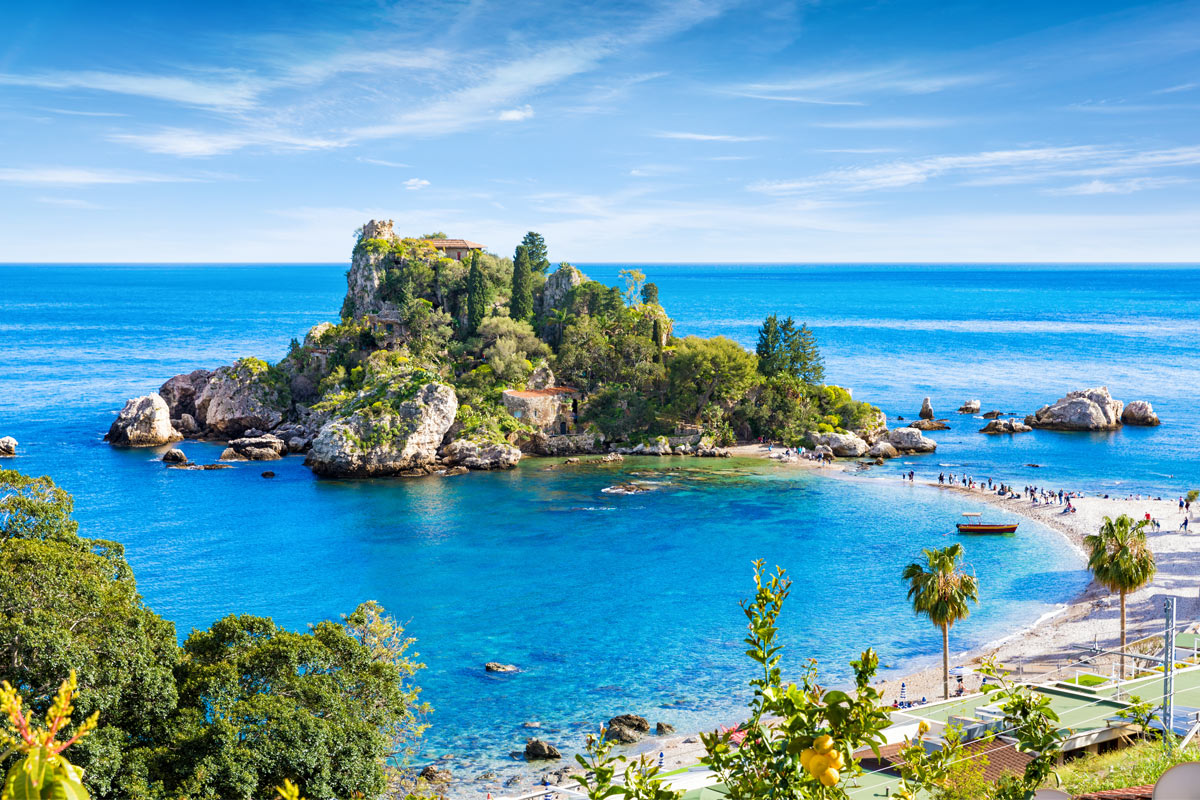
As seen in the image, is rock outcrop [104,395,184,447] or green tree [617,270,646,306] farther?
green tree [617,270,646,306]

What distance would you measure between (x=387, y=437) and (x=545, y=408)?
1598 cm

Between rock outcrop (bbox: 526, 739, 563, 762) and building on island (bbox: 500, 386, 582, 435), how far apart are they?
54.8 metres

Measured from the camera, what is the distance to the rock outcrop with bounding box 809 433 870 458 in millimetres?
86688

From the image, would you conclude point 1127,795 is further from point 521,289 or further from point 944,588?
point 521,289

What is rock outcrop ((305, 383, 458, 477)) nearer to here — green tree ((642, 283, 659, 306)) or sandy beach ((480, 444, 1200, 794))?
green tree ((642, 283, 659, 306))

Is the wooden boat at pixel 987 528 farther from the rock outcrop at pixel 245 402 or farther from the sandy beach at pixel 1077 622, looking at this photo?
the rock outcrop at pixel 245 402

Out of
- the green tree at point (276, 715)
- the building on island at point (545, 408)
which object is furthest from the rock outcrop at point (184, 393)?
the green tree at point (276, 715)

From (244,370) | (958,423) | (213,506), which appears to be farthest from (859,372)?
(213,506)

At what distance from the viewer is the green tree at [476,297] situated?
95562 mm

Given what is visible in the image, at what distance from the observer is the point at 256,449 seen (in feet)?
282

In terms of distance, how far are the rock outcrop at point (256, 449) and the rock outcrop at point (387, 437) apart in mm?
5756

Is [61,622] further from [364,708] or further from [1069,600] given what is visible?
[1069,600]

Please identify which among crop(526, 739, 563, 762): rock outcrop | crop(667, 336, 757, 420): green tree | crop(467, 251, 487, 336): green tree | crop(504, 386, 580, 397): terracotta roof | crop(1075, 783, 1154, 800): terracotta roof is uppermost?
crop(467, 251, 487, 336): green tree

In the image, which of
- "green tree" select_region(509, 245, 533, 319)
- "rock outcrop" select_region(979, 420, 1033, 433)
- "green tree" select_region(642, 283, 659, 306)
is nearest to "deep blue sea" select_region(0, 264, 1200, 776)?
"rock outcrop" select_region(979, 420, 1033, 433)
